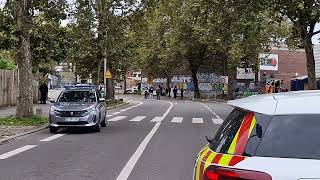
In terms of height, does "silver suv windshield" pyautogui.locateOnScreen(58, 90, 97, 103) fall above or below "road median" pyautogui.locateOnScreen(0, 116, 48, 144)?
above

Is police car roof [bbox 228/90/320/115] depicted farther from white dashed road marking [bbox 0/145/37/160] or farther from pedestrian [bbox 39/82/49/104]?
pedestrian [bbox 39/82/49/104]

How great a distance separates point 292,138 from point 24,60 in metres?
19.6

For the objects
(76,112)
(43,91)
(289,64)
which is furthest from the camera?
(289,64)

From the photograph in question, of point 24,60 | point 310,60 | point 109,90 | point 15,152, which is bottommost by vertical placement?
point 15,152

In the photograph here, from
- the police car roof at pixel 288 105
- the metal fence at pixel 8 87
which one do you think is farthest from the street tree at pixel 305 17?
the police car roof at pixel 288 105

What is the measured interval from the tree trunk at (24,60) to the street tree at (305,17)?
1344 centimetres

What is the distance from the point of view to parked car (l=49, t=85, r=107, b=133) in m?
18.9

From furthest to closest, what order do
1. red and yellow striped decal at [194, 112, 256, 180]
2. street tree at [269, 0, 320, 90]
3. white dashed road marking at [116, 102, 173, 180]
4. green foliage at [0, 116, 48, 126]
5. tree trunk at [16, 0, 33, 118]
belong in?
street tree at [269, 0, 320, 90] → tree trunk at [16, 0, 33, 118] → green foliage at [0, 116, 48, 126] → white dashed road marking at [116, 102, 173, 180] → red and yellow striped decal at [194, 112, 256, 180]

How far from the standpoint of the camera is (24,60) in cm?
2238

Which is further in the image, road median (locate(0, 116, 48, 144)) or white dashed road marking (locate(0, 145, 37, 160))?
road median (locate(0, 116, 48, 144))

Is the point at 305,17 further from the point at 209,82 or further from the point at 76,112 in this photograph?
the point at 209,82

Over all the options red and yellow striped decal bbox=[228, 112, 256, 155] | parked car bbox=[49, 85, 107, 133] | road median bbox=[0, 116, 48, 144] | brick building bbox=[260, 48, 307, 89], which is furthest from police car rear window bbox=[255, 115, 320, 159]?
brick building bbox=[260, 48, 307, 89]

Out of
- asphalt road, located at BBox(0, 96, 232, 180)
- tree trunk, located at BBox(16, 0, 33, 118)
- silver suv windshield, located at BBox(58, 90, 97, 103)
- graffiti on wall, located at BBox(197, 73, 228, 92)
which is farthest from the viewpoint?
graffiti on wall, located at BBox(197, 73, 228, 92)

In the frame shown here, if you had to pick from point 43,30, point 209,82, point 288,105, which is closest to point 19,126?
point 43,30
